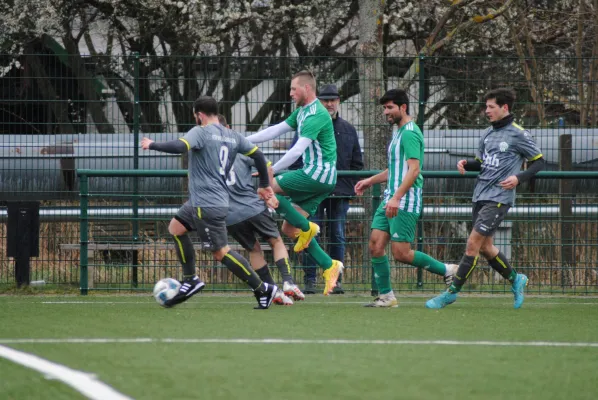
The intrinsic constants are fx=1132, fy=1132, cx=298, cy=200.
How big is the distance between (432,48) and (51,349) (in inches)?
425

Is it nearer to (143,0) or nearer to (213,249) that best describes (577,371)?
(213,249)

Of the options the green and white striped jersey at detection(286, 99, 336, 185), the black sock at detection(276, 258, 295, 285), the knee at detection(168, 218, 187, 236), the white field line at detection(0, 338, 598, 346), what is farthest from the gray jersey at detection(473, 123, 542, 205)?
the white field line at detection(0, 338, 598, 346)

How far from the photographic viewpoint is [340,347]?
6582 millimetres

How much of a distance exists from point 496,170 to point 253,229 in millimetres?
2264

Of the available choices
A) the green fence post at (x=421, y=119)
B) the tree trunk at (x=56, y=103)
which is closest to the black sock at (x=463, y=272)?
the green fence post at (x=421, y=119)

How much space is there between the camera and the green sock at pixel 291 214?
10.0 m

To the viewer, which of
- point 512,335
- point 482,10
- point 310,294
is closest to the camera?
point 512,335

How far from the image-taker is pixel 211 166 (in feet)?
29.8

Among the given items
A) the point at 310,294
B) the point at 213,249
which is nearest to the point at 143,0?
the point at 310,294

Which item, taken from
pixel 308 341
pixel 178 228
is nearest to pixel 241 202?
pixel 178 228

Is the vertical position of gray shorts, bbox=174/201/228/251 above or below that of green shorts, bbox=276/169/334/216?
below

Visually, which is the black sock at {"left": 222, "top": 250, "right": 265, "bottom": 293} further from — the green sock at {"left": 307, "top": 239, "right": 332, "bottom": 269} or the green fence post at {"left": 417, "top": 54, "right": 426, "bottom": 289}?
the green fence post at {"left": 417, "top": 54, "right": 426, "bottom": 289}

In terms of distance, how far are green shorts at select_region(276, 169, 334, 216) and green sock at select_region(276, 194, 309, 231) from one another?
13cm

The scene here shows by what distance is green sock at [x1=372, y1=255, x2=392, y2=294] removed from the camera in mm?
9828
